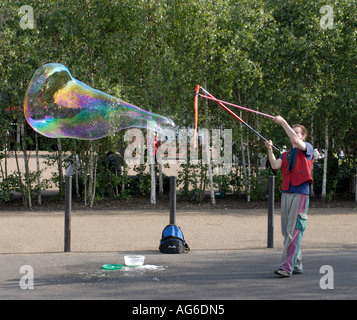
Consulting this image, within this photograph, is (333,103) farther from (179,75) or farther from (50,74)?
(50,74)

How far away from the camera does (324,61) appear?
13.9m

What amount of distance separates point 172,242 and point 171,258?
0.38 m

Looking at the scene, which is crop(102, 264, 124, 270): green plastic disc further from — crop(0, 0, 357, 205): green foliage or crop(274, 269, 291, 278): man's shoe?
crop(0, 0, 357, 205): green foliage

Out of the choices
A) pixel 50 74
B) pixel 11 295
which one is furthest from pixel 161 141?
pixel 11 295

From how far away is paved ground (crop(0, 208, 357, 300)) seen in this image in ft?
20.2

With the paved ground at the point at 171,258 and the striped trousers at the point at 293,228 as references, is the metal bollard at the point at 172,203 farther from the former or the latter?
the striped trousers at the point at 293,228

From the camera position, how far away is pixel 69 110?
8336mm

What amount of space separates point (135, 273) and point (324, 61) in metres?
9.01

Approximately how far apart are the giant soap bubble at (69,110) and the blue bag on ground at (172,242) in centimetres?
165

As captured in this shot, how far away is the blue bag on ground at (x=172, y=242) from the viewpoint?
8250mm

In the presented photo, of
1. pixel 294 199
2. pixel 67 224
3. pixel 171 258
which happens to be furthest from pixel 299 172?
pixel 67 224

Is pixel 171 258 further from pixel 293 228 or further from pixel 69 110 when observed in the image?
pixel 69 110

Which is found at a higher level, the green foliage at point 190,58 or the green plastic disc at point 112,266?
the green foliage at point 190,58

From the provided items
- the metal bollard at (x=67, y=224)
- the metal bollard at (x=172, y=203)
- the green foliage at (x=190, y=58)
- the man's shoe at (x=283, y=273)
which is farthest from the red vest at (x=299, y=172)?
the green foliage at (x=190, y=58)
